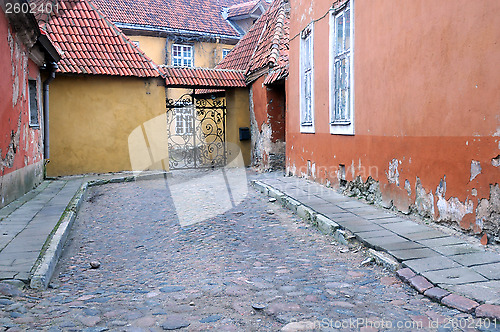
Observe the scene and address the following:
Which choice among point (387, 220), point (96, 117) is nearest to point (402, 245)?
point (387, 220)

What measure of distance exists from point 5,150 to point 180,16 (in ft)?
62.1

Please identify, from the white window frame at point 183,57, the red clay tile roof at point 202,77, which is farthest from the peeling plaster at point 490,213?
the white window frame at point 183,57

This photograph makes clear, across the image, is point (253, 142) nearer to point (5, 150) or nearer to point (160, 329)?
point (5, 150)

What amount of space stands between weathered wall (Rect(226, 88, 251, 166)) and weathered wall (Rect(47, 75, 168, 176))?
270 centimetres

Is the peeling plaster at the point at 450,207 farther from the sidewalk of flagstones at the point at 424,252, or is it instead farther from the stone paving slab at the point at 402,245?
the stone paving slab at the point at 402,245

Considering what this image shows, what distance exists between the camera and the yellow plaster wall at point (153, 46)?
22.9 metres

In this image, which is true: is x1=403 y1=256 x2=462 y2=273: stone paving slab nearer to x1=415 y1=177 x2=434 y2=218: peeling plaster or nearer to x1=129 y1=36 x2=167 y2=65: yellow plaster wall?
x1=415 y1=177 x2=434 y2=218: peeling plaster

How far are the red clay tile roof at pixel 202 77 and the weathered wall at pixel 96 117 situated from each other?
77 cm

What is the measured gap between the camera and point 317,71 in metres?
9.09

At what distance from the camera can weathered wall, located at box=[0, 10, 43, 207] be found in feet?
23.5

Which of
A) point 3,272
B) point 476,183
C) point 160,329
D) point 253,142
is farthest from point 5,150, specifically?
point 253,142

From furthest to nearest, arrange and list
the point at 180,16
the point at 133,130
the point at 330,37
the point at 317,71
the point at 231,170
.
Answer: the point at 180,16, the point at 231,170, the point at 133,130, the point at 317,71, the point at 330,37

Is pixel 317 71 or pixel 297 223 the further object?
pixel 317 71

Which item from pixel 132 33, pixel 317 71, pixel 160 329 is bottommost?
pixel 160 329
